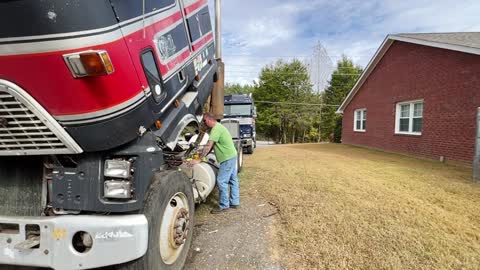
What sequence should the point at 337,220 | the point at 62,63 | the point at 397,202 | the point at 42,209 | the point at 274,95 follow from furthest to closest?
the point at 274,95, the point at 397,202, the point at 337,220, the point at 42,209, the point at 62,63

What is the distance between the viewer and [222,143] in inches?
186

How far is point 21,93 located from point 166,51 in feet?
3.85

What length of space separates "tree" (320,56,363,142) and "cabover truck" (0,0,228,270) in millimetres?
40782

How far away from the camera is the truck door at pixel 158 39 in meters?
2.02

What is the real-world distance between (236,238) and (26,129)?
2.67 metres

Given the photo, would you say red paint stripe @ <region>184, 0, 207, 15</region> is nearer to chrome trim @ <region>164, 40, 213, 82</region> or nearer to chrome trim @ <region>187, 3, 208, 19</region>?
chrome trim @ <region>187, 3, 208, 19</region>

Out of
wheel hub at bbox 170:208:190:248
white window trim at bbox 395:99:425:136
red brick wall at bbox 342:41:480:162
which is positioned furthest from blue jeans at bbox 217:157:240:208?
white window trim at bbox 395:99:425:136

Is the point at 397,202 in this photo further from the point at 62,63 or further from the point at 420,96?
the point at 420,96

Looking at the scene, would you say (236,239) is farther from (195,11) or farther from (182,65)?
(195,11)

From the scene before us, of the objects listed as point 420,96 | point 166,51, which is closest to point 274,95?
point 420,96

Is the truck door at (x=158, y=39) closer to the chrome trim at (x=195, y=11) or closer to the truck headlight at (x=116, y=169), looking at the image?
the chrome trim at (x=195, y=11)

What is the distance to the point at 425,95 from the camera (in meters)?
11.8

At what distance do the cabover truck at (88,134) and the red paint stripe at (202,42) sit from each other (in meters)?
0.63

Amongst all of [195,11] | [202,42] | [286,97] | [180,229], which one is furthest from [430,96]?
[286,97]
